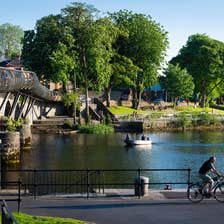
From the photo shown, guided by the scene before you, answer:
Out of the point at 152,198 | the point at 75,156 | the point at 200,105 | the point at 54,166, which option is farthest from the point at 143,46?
the point at 152,198

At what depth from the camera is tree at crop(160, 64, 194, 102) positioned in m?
113

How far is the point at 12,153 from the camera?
156 feet

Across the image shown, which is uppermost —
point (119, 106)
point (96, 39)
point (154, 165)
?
point (96, 39)

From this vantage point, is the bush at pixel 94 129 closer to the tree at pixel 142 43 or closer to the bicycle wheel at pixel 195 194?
the tree at pixel 142 43

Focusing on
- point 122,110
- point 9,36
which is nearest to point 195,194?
point 122,110

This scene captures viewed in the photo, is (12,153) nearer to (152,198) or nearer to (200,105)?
(152,198)

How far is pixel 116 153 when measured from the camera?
56.1 metres

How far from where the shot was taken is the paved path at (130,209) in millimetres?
19688

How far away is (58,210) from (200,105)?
11021 cm

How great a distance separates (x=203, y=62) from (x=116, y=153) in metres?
73.4

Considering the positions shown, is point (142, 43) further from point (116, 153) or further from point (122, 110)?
point (116, 153)

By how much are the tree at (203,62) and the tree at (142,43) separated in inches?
778

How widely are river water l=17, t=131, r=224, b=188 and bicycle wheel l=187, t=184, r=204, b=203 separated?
13903mm

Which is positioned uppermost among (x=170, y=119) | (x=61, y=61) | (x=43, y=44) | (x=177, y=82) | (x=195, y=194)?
(x=43, y=44)
